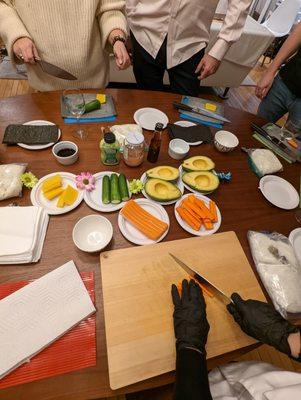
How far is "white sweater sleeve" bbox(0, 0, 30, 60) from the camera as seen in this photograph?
1.26 metres

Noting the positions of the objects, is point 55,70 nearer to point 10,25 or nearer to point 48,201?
point 10,25

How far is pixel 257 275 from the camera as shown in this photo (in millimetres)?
953

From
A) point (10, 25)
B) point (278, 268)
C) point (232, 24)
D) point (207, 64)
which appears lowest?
point (278, 268)

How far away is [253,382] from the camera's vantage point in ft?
2.56

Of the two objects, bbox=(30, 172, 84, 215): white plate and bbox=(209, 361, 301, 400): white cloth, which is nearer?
bbox=(209, 361, 301, 400): white cloth

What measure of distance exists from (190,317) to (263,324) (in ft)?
0.79

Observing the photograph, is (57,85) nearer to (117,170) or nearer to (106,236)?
(117,170)

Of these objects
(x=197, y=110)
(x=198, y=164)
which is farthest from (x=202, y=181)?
(x=197, y=110)

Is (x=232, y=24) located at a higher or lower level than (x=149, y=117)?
higher

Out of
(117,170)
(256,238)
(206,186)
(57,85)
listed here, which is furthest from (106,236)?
(57,85)

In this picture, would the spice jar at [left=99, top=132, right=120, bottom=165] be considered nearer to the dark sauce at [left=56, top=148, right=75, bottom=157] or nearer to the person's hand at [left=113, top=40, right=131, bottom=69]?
the dark sauce at [left=56, top=148, right=75, bottom=157]

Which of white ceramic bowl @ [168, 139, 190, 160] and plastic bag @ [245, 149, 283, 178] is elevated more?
plastic bag @ [245, 149, 283, 178]

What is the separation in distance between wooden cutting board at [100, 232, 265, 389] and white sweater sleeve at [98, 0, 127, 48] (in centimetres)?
129

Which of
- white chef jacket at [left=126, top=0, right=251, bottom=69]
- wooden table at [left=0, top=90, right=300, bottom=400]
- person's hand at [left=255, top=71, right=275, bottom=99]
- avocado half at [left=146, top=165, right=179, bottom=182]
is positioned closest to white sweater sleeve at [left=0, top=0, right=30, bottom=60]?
wooden table at [left=0, top=90, right=300, bottom=400]
